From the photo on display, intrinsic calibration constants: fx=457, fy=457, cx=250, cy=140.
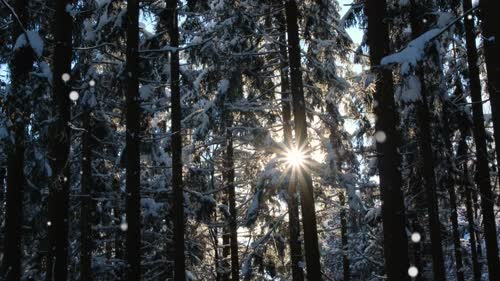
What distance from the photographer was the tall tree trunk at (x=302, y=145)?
37.5 feet

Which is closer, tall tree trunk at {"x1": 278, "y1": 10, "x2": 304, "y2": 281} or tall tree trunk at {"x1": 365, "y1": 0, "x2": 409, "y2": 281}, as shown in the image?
tall tree trunk at {"x1": 365, "y1": 0, "x2": 409, "y2": 281}

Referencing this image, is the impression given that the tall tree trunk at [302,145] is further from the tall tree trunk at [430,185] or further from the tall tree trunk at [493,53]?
the tall tree trunk at [493,53]

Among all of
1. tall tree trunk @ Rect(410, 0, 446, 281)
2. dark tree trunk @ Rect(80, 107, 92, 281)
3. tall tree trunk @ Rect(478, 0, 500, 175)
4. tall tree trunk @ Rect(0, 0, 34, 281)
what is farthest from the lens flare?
dark tree trunk @ Rect(80, 107, 92, 281)

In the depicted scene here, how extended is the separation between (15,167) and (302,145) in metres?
7.48

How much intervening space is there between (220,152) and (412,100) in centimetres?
1130

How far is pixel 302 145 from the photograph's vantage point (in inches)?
466

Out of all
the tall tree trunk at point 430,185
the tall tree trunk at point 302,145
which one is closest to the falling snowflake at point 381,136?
the tall tree trunk at point 302,145

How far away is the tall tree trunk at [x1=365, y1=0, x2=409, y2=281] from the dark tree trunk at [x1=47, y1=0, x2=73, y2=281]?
5986 millimetres

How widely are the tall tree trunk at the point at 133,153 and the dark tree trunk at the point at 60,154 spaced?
1719 millimetres

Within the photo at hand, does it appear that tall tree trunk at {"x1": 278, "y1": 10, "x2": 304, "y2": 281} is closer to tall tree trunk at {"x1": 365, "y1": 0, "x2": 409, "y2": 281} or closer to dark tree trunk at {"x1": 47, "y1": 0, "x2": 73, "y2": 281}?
tall tree trunk at {"x1": 365, "y1": 0, "x2": 409, "y2": 281}

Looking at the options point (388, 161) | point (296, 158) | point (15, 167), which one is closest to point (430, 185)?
point (296, 158)

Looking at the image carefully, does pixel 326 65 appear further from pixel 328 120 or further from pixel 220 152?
pixel 220 152

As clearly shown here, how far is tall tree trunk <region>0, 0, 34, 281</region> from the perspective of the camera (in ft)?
31.3

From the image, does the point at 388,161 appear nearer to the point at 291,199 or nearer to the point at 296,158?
the point at 296,158
